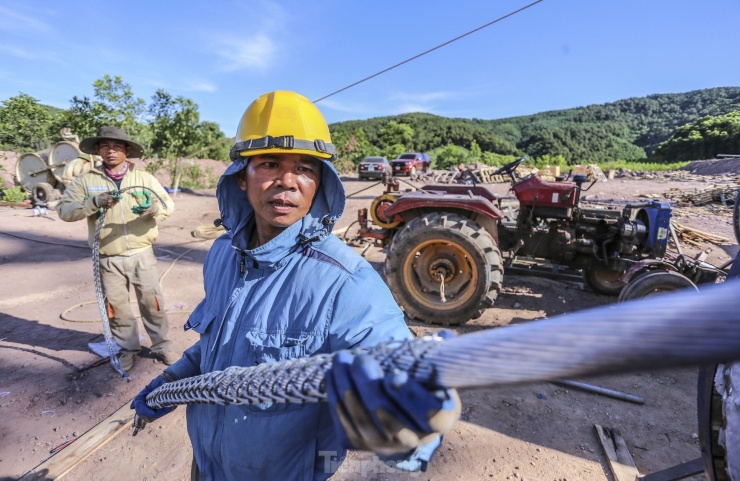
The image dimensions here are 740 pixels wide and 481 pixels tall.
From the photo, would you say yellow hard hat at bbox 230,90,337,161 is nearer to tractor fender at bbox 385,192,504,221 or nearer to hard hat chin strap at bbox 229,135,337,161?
hard hat chin strap at bbox 229,135,337,161

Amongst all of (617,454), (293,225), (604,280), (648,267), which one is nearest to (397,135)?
(604,280)

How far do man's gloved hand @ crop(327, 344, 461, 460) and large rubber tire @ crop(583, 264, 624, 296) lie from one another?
5.57 metres

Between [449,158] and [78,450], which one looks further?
A: [449,158]

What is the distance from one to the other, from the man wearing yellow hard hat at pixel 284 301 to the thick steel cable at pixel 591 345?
426 mm

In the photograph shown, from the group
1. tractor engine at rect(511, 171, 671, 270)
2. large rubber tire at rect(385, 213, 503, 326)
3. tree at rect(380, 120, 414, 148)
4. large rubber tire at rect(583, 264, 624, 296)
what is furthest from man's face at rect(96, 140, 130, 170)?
tree at rect(380, 120, 414, 148)

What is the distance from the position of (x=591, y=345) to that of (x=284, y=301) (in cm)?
95

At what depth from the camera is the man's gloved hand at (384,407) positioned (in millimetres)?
584

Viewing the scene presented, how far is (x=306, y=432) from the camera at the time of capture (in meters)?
1.20

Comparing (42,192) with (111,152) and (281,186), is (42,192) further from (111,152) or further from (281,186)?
(281,186)

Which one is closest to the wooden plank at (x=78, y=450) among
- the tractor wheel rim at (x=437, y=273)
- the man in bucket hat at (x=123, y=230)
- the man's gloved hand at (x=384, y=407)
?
the man in bucket hat at (x=123, y=230)

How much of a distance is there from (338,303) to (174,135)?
1730 centimetres

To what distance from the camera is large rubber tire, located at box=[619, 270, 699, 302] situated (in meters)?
3.65

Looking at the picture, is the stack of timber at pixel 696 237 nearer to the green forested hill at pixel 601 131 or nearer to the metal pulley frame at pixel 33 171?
the metal pulley frame at pixel 33 171

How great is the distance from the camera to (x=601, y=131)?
178 feet
